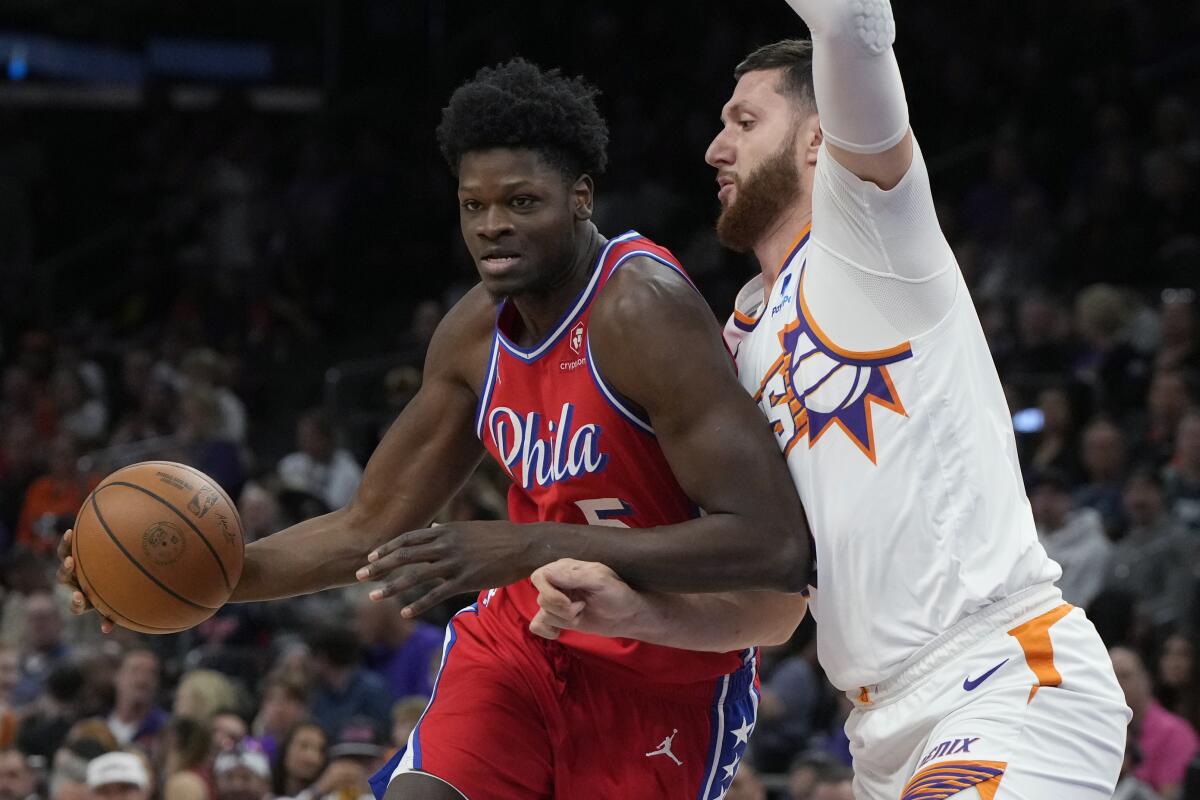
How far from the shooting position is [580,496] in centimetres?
416

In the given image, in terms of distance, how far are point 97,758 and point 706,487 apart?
490 centimetres

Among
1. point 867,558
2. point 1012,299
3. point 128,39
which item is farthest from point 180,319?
point 867,558

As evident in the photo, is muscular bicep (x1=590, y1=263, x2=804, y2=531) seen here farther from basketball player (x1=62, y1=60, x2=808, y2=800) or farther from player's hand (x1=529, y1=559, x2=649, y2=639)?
player's hand (x1=529, y1=559, x2=649, y2=639)

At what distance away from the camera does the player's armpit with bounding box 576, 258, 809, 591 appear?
3.74 m

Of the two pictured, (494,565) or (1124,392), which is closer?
(494,565)

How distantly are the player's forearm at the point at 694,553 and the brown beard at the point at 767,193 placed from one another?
2.70 ft

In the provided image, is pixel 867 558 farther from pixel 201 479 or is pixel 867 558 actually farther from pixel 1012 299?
pixel 1012 299

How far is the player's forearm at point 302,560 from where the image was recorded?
4.43 m

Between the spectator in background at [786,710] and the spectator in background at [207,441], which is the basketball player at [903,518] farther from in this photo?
the spectator in background at [207,441]

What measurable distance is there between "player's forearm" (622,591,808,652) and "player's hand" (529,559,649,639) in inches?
4.2

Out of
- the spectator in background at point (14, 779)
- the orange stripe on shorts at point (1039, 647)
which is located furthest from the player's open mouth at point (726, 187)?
the spectator in background at point (14, 779)

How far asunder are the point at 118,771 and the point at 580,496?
13.9ft

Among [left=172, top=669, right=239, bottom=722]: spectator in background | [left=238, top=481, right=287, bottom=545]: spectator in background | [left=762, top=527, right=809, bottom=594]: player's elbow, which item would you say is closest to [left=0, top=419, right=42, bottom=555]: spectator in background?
[left=238, top=481, right=287, bottom=545]: spectator in background

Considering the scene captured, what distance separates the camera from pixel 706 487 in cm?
384
